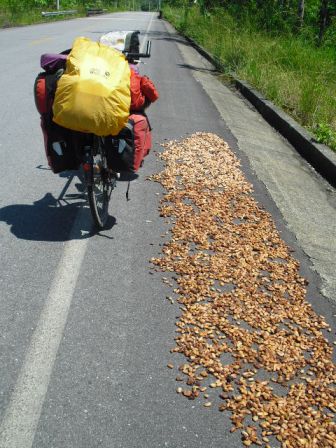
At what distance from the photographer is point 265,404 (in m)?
2.63

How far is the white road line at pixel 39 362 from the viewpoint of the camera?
7.64ft

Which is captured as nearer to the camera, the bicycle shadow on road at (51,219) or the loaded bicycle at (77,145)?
the loaded bicycle at (77,145)

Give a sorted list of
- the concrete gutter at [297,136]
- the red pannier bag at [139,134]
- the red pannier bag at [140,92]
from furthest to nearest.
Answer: the concrete gutter at [297,136]
the red pannier bag at [139,134]
the red pannier bag at [140,92]

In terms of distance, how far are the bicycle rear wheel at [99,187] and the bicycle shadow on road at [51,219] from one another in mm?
136

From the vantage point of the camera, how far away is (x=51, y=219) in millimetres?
4469

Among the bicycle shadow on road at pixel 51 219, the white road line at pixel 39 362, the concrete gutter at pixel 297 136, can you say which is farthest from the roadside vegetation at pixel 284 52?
the white road line at pixel 39 362

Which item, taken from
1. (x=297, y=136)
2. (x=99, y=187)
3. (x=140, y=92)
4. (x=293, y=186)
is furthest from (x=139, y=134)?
(x=297, y=136)

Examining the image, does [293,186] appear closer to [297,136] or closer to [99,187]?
[297,136]

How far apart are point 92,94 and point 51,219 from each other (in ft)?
4.88

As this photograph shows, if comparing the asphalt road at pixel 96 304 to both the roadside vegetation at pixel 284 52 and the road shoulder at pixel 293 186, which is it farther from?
the roadside vegetation at pixel 284 52

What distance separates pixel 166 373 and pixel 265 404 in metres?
0.61

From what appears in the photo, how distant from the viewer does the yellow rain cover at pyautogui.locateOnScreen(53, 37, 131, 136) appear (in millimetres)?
3473

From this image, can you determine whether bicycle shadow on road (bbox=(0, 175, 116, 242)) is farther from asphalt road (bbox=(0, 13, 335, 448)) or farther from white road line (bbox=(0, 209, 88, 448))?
white road line (bbox=(0, 209, 88, 448))

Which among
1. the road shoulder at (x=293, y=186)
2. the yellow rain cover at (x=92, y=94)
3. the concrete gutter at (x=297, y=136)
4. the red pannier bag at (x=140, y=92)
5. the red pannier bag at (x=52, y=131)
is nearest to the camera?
the yellow rain cover at (x=92, y=94)
